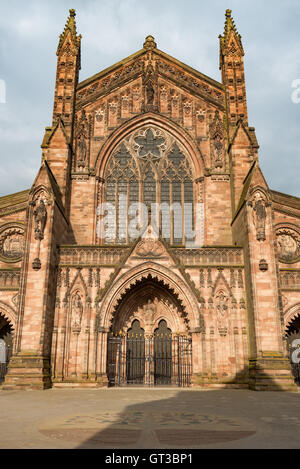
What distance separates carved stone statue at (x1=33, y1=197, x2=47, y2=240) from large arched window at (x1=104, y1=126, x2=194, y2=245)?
505 centimetres

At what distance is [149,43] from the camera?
26500 millimetres

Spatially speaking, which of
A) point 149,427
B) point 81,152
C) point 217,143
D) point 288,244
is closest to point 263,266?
point 288,244

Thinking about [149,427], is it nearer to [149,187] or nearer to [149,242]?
[149,242]

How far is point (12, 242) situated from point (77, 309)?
674cm

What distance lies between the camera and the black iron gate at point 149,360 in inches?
736

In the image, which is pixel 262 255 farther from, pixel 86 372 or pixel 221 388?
pixel 86 372

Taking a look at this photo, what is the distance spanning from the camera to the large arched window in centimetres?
2288

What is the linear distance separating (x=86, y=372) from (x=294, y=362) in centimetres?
1321

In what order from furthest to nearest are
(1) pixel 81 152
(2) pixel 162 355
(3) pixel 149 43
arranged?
(3) pixel 149 43 → (1) pixel 81 152 → (2) pixel 162 355

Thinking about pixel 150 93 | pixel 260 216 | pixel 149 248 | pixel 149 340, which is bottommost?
pixel 149 340

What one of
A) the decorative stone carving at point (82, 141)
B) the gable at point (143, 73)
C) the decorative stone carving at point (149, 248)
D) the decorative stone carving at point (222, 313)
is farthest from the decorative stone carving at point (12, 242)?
the decorative stone carving at point (222, 313)

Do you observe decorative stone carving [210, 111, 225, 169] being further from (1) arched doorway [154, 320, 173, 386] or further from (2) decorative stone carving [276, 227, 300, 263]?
(1) arched doorway [154, 320, 173, 386]

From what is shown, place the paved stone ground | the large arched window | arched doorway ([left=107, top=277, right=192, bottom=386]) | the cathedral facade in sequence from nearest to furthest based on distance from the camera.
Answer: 1. the paved stone ground
2. the cathedral facade
3. arched doorway ([left=107, top=277, right=192, bottom=386])
4. the large arched window

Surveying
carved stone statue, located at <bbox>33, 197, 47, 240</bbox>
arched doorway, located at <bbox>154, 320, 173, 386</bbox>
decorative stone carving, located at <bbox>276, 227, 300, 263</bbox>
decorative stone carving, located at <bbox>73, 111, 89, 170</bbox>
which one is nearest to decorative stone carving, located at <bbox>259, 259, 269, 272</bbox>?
decorative stone carving, located at <bbox>276, 227, 300, 263</bbox>
